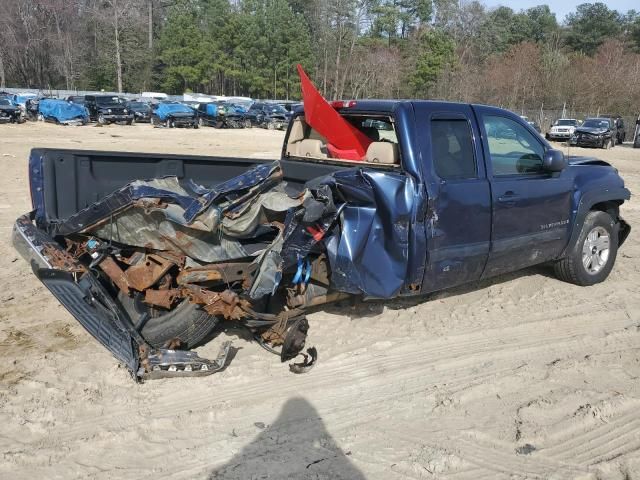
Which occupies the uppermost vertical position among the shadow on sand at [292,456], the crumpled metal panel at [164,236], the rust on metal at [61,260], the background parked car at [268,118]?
the crumpled metal panel at [164,236]

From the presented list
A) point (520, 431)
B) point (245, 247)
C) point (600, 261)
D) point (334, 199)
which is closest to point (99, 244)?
point (245, 247)

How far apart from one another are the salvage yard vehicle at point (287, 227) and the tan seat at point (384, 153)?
0.01 m

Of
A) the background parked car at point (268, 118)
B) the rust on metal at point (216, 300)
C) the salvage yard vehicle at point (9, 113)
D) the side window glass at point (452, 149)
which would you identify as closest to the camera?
the rust on metal at point (216, 300)

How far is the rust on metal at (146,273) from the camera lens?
413 centimetres

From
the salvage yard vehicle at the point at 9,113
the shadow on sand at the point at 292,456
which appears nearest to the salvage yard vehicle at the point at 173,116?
the salvage yard vehicle at the point at 9,113

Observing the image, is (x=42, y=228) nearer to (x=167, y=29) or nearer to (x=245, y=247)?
(x=245, y=247)

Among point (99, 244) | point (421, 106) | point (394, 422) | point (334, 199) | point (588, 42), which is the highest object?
point (588, 42)

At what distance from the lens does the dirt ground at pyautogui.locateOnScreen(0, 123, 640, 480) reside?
3252mm

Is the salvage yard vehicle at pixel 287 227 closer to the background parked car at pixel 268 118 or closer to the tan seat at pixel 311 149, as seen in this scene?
the tan seat at pixel 311 149

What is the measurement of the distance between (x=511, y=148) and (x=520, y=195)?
48 cm

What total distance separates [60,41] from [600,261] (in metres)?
65.1

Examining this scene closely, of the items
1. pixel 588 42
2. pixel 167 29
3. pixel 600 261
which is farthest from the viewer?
pixel 588 42

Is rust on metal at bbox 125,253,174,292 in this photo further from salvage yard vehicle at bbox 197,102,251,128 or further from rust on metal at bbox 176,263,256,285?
salvage yard vehicle at bbox 197,102,251,128

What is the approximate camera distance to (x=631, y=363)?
4.53 m
